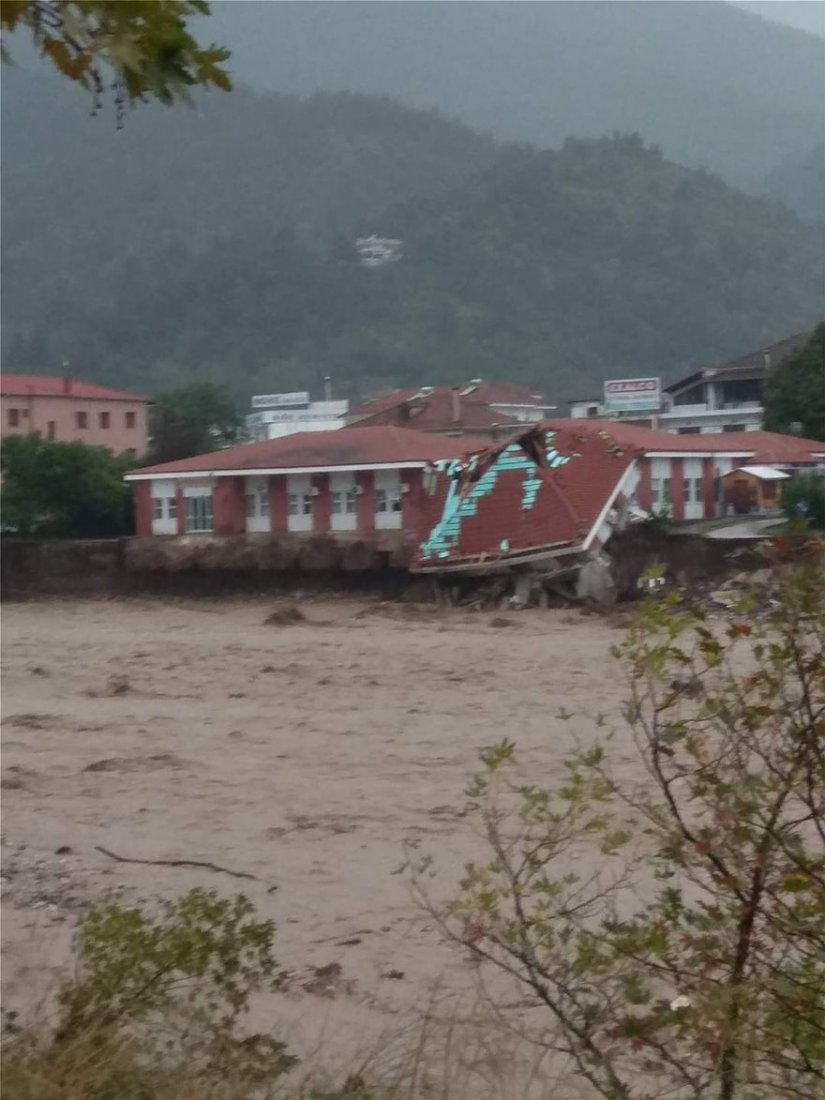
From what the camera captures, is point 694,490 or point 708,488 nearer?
point 708,488

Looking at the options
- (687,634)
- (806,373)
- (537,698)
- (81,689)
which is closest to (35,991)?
(687,634)

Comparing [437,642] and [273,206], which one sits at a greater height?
[273,206]

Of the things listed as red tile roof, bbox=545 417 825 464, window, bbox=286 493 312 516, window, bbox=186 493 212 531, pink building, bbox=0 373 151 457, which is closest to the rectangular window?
red tile roof, bbox=545 417 825 464

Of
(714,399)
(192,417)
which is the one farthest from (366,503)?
(714,399)

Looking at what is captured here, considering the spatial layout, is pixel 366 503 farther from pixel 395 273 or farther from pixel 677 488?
pixel 677 488

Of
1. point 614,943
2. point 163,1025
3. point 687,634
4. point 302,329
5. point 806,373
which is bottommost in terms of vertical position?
point 163,1025

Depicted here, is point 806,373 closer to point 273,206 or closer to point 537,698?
point 537,698
